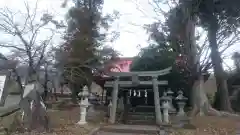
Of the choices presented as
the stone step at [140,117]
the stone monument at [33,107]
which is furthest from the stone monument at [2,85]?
the stone step at [140,117]

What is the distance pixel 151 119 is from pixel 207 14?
6498mm

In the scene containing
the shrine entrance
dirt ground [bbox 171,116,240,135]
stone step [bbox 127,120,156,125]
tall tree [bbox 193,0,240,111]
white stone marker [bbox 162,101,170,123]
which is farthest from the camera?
stone step [bbox 127,120,156,125]

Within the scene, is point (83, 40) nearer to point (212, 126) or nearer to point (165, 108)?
point (165, 108)

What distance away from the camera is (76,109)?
14.2 metres

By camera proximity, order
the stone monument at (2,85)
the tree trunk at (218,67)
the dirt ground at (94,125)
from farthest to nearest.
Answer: the tree trunk at (218,67), the dirt ground at (94,125), the stone monument at (2,85)

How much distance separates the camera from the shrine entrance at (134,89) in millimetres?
12508

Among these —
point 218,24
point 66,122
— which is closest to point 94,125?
point 66,122

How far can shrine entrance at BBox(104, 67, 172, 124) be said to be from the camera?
12508mm

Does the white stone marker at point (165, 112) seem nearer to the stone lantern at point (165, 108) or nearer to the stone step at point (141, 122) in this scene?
the stone lantern at point (165, 108)

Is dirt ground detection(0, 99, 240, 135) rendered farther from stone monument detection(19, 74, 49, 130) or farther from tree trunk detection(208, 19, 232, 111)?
tree trunk detection(208, 19, 232, 111)

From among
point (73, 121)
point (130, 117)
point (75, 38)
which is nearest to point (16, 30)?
point (75, 38)

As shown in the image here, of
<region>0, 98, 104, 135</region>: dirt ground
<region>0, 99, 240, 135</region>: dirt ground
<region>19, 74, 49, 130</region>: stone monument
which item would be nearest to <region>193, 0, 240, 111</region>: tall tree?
<region>0, 99, 240, 135</region>: dirt ground

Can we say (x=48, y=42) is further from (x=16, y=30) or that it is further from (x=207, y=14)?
(x=207, y=14)

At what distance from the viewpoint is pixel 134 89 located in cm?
1658
